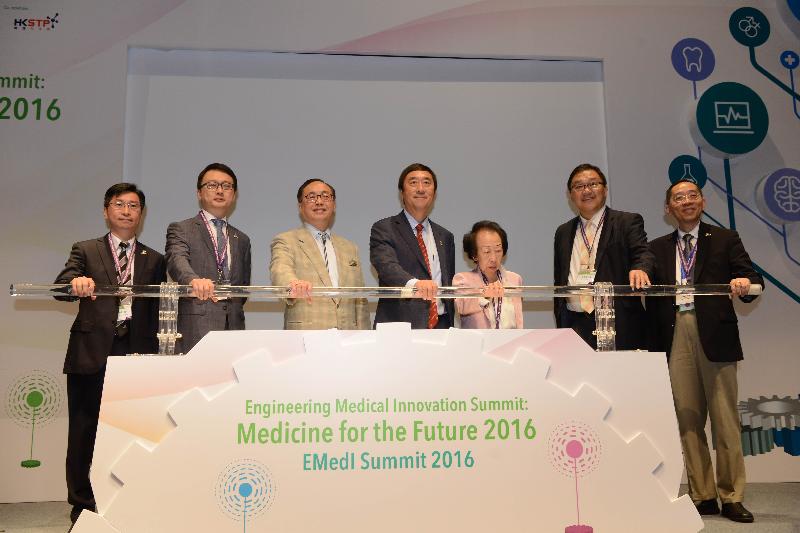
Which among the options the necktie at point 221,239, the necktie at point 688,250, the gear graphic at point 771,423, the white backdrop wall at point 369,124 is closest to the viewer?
the necktie at point 221,239

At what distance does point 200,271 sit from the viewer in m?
3.33

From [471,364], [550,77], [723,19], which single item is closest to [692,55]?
[723,19]

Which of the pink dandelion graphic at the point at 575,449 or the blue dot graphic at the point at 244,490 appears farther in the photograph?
the pink dandelion graphic at the point at 575,449

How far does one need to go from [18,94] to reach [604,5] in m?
4.27

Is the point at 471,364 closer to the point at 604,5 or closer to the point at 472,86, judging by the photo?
the point at 472,86

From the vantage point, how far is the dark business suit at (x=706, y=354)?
350 cm

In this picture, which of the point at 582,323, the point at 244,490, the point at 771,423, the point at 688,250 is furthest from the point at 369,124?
the point at 771,423

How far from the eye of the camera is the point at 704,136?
191 inches

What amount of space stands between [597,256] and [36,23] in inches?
162

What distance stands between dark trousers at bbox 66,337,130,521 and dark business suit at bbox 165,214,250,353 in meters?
0.49

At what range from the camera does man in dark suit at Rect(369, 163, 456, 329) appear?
3.31 meters

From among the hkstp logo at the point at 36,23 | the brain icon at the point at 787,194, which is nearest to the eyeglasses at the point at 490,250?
the brain icon at the point at 787,194

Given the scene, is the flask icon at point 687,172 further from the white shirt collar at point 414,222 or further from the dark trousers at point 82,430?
the dark trousers at point 82,430

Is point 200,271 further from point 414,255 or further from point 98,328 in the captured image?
point 414,255
